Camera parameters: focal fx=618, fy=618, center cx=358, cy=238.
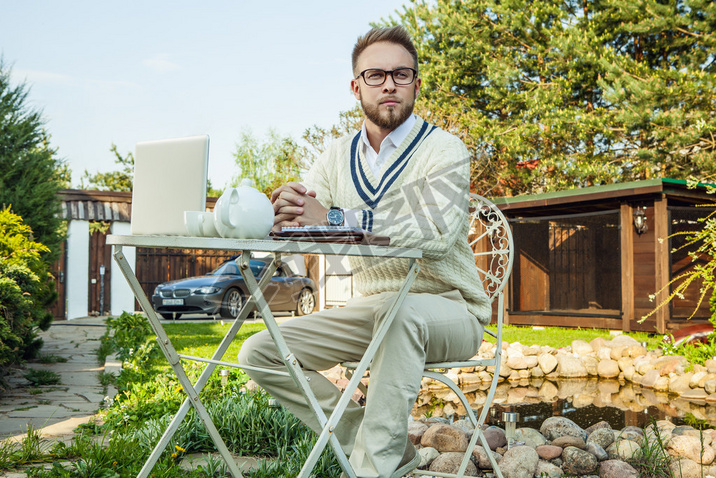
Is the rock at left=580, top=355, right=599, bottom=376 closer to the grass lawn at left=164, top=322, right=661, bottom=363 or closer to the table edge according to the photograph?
the grass lawn at left=164, top=322, right=661, bottom=363

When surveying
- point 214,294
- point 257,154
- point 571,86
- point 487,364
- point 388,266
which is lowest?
point 214,294

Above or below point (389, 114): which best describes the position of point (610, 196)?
above

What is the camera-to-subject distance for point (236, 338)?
26.9 feet

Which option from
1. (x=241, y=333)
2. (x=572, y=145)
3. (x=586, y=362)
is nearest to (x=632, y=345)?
(x=586, y=362)

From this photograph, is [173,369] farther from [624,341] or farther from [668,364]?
[624,341]

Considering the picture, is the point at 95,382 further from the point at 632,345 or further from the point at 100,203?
the point at 100,203

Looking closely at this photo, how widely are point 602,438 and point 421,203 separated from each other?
1.94 meters

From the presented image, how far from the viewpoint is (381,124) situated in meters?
2.38

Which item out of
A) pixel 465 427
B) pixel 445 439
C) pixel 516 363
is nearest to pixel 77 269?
pixel 516 363

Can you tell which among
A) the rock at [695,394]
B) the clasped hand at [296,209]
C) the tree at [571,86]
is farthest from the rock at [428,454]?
the tree at [571,86]

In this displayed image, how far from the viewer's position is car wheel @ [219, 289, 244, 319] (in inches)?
488

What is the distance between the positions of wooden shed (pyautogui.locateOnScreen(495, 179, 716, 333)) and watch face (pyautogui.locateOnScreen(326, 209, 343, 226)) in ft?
27.3

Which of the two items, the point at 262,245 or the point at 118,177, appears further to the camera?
the point at 118,177

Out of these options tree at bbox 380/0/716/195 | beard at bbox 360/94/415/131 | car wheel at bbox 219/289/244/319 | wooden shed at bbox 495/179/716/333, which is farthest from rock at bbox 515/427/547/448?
tree at bbox 380/0/716/195
